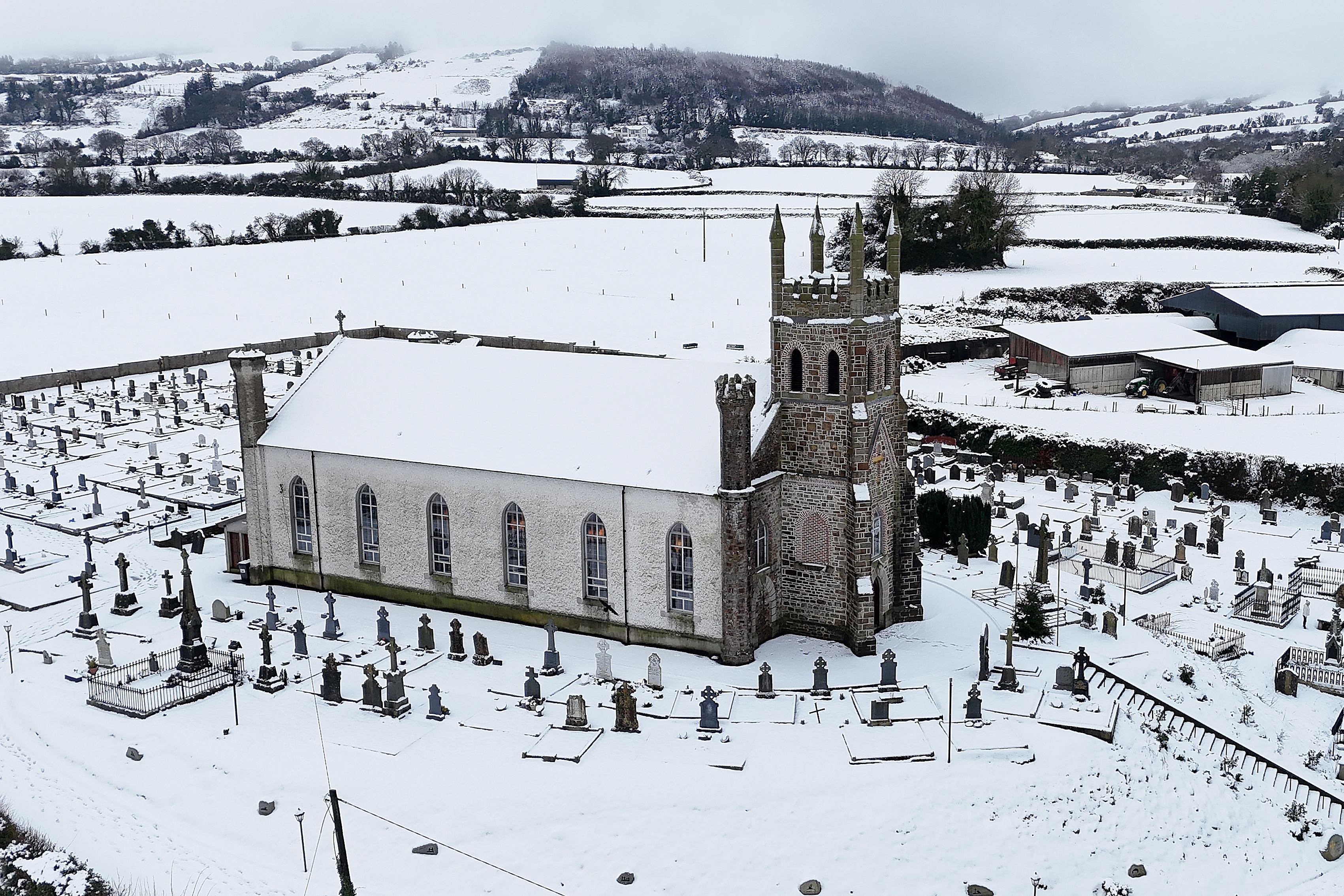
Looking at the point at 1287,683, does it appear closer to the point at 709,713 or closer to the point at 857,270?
the point at 857,270

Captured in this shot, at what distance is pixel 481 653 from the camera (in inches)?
1214

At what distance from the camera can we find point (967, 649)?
103ft

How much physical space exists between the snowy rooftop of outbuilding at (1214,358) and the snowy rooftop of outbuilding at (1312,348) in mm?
805

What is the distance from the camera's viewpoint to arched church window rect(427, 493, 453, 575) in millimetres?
33625

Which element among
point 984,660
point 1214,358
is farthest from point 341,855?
point 1214,358

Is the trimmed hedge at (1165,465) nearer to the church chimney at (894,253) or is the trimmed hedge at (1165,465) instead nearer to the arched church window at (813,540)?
the church chimney at (894,253)

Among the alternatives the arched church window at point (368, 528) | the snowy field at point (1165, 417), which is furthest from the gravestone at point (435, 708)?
the snowy field at point (1165, 417)

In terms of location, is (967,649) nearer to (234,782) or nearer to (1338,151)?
(234,782)

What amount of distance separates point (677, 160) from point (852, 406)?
160m

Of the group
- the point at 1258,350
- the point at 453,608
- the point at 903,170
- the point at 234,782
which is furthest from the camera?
the point at 903,170

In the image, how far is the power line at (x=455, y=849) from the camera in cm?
2206

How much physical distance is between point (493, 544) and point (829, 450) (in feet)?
31.8

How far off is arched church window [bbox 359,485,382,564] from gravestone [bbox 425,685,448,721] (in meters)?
7.78

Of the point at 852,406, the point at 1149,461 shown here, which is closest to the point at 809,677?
the point at 852,406
